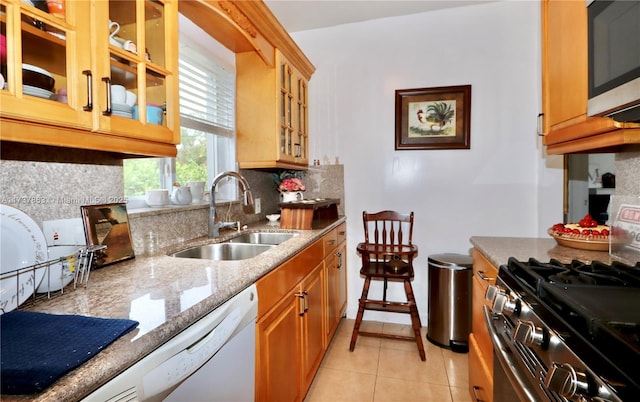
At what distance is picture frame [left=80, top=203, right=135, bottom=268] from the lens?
1.14 meters

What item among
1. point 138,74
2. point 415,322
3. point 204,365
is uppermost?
point 138,74

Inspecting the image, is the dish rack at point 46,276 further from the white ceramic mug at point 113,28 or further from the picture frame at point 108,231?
the white ceramic mug at point 113,28

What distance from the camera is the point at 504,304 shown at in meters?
1.08

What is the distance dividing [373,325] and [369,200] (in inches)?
43.3

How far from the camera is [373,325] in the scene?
2.81 meters

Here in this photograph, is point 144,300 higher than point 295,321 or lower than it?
higher

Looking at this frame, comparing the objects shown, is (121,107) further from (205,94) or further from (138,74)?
(205,94)

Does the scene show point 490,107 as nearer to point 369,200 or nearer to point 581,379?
point 369,200

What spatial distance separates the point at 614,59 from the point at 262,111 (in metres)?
1.86

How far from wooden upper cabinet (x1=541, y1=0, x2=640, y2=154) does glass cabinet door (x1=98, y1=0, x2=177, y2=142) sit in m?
1.67

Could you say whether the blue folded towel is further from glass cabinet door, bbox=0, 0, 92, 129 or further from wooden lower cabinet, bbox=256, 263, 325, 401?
wooden lower cabinet, bbox=256, 263, 325, 401

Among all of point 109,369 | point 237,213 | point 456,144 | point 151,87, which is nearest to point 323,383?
point 237,213

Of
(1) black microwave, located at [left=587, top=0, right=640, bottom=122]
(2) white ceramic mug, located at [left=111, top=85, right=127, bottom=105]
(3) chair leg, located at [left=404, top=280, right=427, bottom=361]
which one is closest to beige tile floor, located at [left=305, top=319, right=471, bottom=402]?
(3) chair leg, located at [left=404, top=280, right=427, bottom=361]

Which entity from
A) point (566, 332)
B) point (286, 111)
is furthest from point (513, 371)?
point (286, 111)
